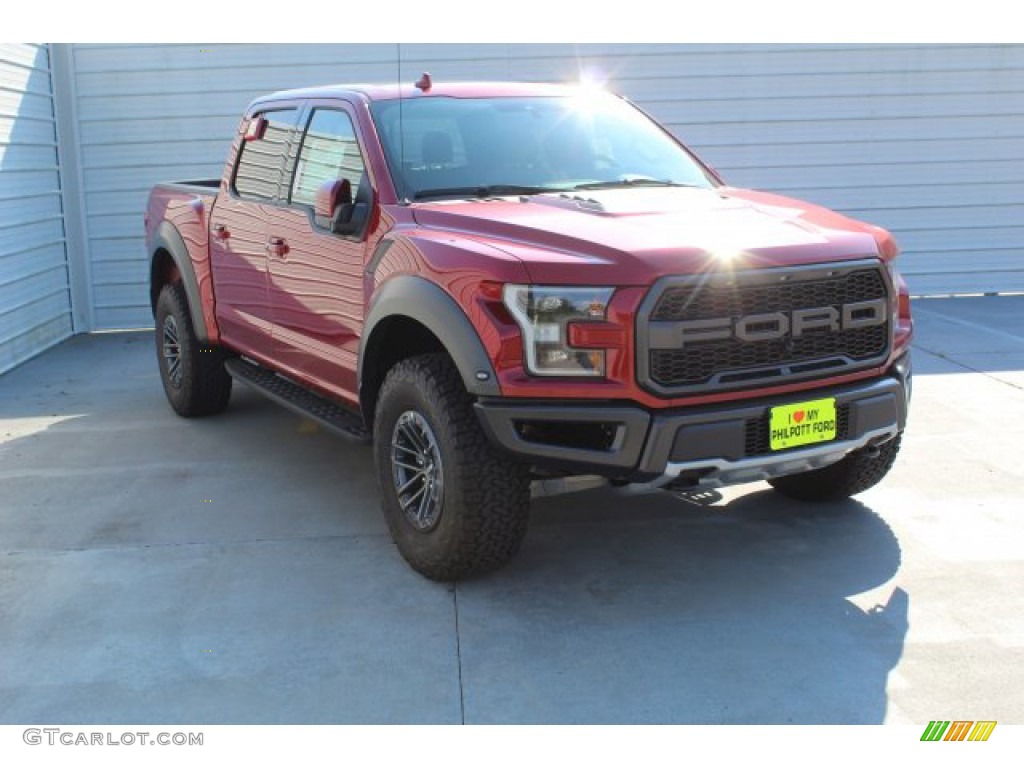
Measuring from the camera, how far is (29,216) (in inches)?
371

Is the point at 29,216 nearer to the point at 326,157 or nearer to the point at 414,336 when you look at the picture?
the point at 326,157

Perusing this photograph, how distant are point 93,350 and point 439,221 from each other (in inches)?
251

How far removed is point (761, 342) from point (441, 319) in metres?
1.10

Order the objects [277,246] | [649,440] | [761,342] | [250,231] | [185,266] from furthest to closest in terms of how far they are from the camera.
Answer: [185,266]
[250,231]
[277,246]
[761,342]
[649,440]

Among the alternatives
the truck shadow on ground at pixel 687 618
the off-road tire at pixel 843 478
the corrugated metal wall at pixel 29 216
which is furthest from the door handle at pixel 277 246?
the corrugated metal wall at pixel 29 216

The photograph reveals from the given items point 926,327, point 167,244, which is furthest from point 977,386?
point 167,244

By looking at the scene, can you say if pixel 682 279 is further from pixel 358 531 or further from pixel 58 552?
pixel 58 552

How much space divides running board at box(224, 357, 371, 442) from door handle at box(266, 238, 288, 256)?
2.30ft

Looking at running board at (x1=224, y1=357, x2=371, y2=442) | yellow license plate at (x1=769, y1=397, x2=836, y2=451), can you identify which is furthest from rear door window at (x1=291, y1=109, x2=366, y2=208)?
yellow license plate at (x1=769, y1=397, x2=836, y2=451)

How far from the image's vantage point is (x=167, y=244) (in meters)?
6.75

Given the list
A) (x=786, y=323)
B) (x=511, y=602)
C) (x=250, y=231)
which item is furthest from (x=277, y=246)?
(x=786, y=323)

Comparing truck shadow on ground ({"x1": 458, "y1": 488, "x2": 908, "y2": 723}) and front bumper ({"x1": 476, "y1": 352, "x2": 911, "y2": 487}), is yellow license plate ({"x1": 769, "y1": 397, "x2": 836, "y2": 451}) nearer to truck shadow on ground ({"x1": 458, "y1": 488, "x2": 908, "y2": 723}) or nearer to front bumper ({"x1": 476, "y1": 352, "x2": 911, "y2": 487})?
front bumper ({"x1": 476, "y1": 352, "x2": 911, "y2": 487})

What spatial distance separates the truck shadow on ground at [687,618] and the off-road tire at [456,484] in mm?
189

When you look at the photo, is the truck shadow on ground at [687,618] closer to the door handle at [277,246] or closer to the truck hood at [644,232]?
the truck hood at [644,232]
